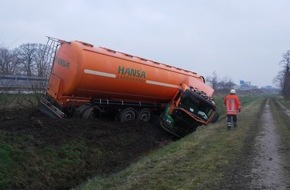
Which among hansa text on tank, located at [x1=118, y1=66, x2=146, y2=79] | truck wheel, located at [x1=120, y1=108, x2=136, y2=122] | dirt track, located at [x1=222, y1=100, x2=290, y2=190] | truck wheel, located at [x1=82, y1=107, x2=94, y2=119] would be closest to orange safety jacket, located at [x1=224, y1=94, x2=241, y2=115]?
hansa text on tank, located at [x1=118, y1=66, x2=146, y2=79]

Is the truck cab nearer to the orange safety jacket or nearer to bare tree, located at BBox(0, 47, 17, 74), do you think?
the orange safety jacket

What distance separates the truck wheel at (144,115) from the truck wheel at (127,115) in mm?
419

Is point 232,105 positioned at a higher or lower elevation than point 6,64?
lower

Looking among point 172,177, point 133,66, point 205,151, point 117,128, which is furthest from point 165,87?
point 172,177

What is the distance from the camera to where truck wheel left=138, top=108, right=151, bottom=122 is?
17.1m

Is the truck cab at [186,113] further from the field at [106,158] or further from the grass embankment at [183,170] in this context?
the grass embankment at [183,170]

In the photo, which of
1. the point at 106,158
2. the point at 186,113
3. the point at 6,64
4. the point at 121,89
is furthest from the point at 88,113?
the point at 6,64

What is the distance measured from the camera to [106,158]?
1132 cm

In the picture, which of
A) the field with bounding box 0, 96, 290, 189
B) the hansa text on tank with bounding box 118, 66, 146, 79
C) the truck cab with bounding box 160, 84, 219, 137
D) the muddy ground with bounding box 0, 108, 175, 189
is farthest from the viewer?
the truck cab with bounding box 160, 84, 219, 137

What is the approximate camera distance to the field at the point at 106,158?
7.84 meters

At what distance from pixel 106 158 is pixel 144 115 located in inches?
247

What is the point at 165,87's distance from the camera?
17.5m

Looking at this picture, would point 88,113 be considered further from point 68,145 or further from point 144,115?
point 68,145

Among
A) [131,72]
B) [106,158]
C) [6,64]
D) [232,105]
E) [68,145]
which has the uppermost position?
[6,64]
